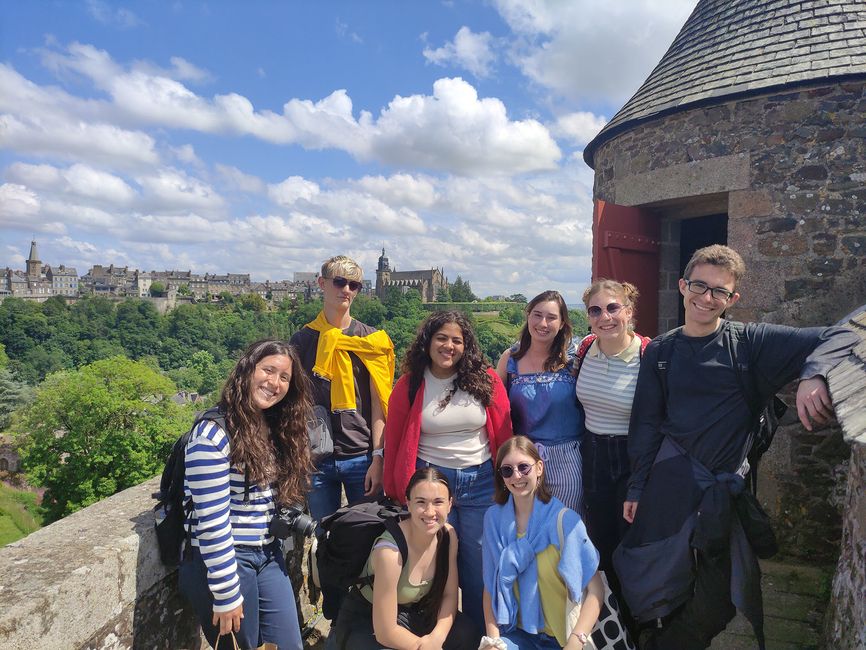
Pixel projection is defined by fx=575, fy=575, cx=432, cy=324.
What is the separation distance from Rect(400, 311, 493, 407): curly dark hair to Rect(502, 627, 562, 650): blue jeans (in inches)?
35.0

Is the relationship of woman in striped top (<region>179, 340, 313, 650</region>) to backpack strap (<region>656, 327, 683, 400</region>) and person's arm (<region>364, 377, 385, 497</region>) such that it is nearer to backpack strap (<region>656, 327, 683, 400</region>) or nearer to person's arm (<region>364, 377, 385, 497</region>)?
person's arm (<region>364, 377, 385, 497</region>)

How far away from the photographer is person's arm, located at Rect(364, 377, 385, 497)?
273 centimetres

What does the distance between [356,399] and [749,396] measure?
1.72 m

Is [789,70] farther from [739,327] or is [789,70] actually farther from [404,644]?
[404,644]

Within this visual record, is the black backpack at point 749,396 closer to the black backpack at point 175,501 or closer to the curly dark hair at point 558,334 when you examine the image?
the curly dark hair at point 558,334

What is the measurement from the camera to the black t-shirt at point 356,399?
2795mm

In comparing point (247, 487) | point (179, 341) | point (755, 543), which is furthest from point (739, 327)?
point (179, 341)

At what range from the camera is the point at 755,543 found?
6.78 feet

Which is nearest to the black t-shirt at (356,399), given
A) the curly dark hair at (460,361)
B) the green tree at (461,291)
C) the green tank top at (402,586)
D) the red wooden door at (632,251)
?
the curly dark hair at (460,361)

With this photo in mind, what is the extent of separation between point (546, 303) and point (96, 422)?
25.8 metres

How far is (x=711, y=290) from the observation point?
2105 mm

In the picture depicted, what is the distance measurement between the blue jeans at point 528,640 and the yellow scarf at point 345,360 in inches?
46.1

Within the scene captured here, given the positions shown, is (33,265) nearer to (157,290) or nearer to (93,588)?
(157,290)

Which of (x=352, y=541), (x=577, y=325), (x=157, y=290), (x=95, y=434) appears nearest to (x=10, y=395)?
(x=95, y=434)
